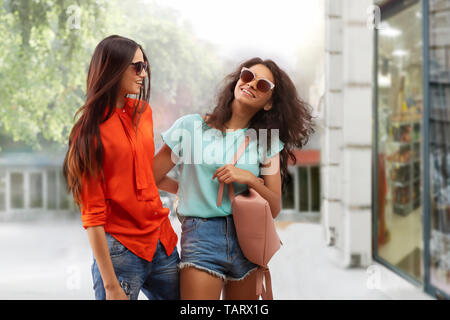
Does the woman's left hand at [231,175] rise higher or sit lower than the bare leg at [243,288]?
higher

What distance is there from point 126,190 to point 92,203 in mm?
105

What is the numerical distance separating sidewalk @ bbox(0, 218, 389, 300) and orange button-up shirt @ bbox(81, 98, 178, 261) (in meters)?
3.13

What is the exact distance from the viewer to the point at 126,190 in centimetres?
128

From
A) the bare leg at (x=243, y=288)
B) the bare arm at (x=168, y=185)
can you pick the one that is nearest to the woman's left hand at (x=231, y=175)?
the bare arm at (x=168, y=185)

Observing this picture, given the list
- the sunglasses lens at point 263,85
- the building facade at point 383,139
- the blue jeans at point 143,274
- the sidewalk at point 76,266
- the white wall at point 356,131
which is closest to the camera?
the blue jeans at point 143,274

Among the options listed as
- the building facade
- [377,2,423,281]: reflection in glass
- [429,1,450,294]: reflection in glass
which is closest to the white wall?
the building facade

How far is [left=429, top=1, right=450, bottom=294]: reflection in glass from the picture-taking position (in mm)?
3467

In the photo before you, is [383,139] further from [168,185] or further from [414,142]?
[168,185]

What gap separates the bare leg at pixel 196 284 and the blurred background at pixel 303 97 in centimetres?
254

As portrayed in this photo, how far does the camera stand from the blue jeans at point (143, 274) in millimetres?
1287

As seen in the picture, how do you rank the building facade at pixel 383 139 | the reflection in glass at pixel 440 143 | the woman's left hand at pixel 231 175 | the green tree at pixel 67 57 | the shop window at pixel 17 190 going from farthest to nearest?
the shop window at pixel 17 190
the green tree at pixel 67 57
the building facade at pixel 383 139
the reflection in glass at pixel 440 143
the woman's left hand at pixel 231 175

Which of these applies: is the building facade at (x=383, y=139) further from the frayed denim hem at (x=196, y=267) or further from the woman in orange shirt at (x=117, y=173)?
the woman in orange shirt at (x=117, y=173)

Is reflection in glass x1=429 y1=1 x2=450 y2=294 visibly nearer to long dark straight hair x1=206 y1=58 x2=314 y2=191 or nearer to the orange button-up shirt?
long dark straight hair x1=206 y1=58 x2=314 y2=191
